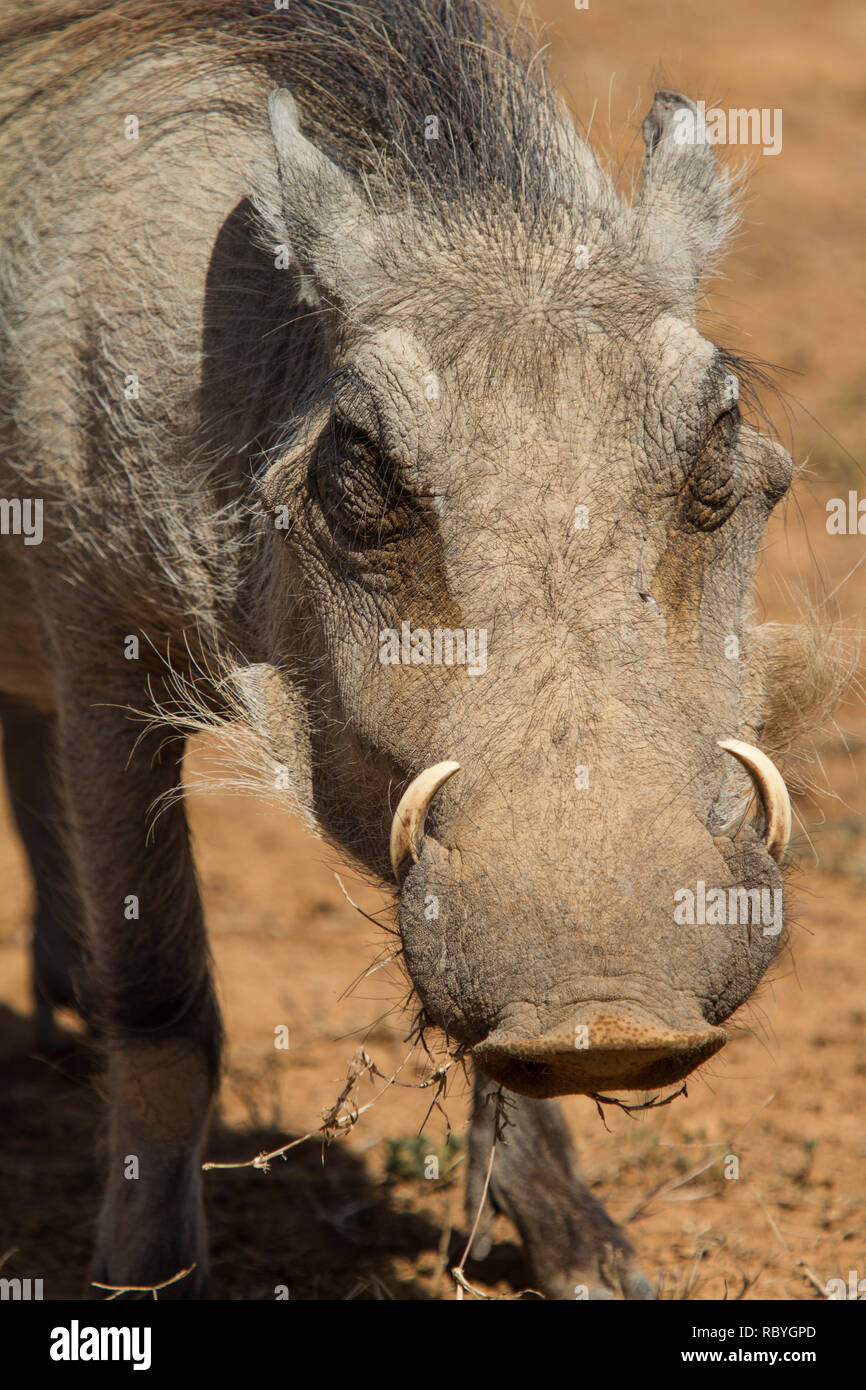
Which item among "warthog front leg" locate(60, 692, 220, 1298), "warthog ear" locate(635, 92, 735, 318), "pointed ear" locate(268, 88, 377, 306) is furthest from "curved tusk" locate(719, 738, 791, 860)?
"warthog front leg" locate(60, 692, 220, 1298)

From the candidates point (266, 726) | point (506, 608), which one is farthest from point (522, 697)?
point (266, 726)

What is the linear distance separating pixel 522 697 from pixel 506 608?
0.14 m

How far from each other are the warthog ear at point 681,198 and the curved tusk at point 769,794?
0.81 metres

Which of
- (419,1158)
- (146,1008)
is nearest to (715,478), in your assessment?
(146,1008)

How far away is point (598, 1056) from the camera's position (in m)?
1.78

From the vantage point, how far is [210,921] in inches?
207

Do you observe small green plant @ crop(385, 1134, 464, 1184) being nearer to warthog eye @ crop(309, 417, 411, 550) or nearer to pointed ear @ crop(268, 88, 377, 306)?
warthog eye @ crop(309, 417, 411, 550)

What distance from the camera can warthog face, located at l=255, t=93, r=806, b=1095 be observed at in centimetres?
183

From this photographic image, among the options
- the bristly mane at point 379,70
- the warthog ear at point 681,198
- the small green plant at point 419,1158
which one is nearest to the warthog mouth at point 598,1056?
the warthog ear at point 681,198

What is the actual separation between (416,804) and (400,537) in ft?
1.49

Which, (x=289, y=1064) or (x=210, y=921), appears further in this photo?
(x=210, y=921)
